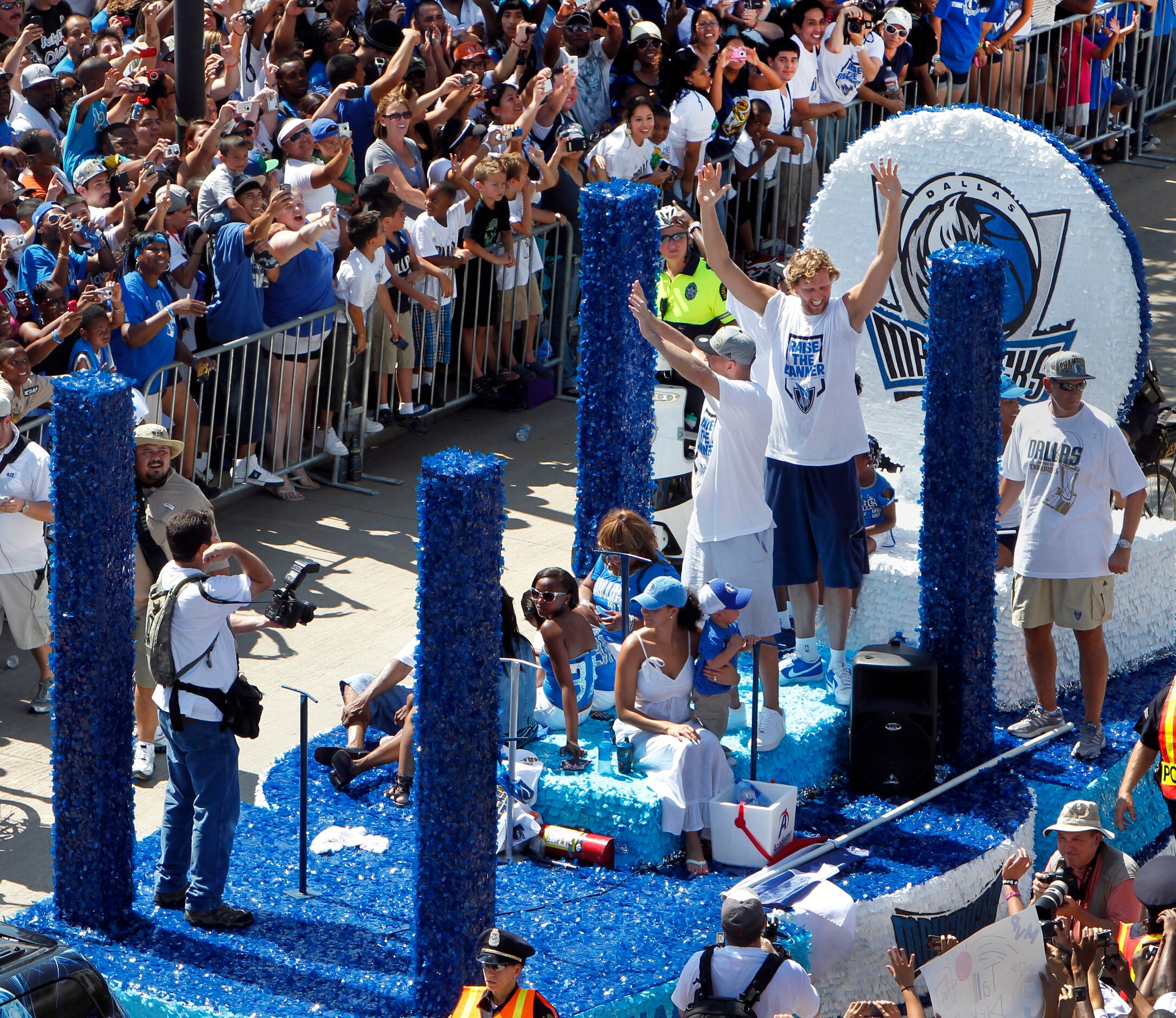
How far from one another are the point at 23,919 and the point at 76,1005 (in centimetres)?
154

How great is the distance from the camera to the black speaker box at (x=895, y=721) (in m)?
8.01

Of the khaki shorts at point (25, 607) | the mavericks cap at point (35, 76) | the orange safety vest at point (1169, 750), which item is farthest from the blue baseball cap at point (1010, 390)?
the mavericks cap at point (35, 76)

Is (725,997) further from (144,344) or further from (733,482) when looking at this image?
(144,344)

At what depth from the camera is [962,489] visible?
8109 millimetres

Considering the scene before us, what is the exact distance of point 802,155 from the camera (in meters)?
14.9

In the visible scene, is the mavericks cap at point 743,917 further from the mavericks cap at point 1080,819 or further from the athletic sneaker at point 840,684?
the athletic sneaker at point 840,684

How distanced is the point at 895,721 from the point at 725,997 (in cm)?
228

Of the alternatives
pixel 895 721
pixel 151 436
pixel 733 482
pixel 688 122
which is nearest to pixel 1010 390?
pixel 733 482

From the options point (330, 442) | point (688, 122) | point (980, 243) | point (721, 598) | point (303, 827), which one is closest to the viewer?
point (303, 827)

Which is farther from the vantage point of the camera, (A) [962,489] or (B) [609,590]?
(B) [609,590]

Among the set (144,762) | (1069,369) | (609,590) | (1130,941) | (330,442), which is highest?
(1069,369)

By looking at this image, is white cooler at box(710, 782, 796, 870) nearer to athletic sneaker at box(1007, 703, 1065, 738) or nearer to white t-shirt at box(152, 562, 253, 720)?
athletic sneaker at box(1007, 703, 1065, 738)

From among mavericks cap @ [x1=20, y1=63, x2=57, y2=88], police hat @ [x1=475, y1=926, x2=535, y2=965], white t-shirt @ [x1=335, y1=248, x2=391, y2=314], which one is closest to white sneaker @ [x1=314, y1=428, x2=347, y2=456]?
white t-shirt @ [x1=335, y1=248, x2=391, y2=314]

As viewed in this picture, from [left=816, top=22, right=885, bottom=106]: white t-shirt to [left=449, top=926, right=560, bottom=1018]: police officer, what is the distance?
407 inches
